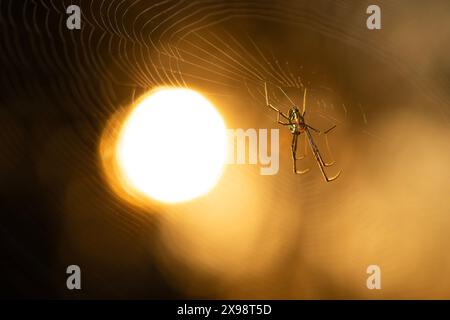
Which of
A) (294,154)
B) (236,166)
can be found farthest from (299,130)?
(236,166)

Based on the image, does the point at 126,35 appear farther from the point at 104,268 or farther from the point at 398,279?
the point at 398,279

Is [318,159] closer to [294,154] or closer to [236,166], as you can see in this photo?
[294,154]

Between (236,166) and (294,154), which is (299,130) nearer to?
(294,154)

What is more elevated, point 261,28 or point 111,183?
point 261,28

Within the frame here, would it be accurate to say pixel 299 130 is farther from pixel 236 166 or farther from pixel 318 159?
pixel 236 166

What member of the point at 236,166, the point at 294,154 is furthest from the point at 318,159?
the point at 236,166

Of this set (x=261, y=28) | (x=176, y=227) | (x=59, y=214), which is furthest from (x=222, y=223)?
(x=261, y=28)
